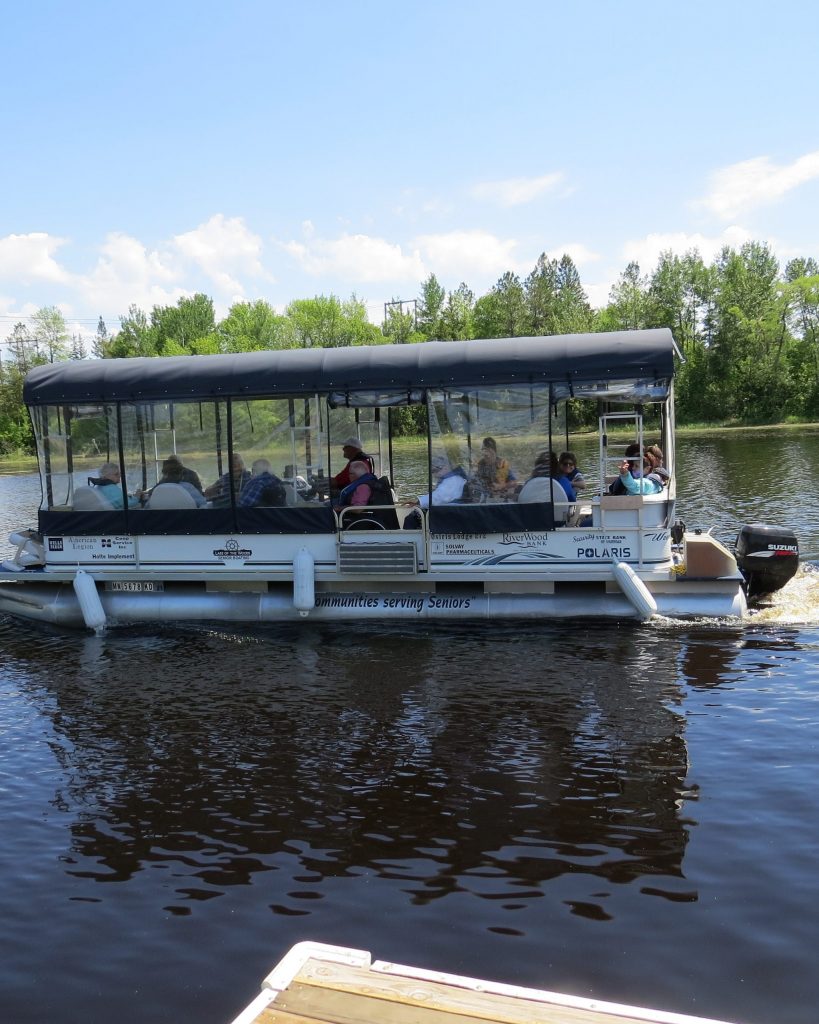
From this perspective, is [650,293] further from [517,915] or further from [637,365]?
[517,915]

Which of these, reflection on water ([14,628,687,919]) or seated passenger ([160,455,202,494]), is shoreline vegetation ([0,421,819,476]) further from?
reflection on water ([14,628,687,919])

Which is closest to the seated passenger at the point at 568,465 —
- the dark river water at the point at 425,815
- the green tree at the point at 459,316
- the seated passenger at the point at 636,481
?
the seated passenger at the point at 636,481

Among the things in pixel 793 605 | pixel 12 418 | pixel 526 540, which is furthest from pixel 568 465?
pixel 12 418

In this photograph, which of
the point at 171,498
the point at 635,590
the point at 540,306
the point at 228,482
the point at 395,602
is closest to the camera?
the point at 635,590

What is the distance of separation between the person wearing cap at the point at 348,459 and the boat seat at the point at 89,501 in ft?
10.6

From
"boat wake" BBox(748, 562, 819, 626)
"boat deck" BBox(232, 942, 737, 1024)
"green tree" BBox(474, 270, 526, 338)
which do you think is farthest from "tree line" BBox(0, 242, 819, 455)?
"boat deck" BBox(232, 942, 737, 1024)

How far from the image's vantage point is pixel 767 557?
1232cm

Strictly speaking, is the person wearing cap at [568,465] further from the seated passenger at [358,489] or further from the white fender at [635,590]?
the seated passenger at [358,489]

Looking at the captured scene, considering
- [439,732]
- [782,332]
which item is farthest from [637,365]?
[782,332]

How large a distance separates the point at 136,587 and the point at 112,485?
1505mm

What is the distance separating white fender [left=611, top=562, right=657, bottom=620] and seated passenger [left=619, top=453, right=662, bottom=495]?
95 cm

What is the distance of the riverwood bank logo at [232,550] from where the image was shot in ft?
42.2

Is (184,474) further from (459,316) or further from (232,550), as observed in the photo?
(459,316)

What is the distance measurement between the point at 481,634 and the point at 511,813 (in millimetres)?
5061
